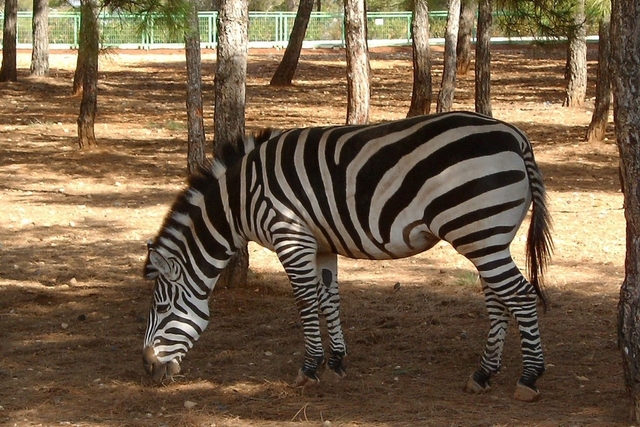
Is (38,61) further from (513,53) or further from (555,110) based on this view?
(513,53)

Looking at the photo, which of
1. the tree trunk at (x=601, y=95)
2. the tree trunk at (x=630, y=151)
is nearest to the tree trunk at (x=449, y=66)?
the tree trunk at (x=601, y=95)

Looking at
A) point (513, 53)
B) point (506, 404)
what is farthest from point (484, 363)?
point (513, 53)

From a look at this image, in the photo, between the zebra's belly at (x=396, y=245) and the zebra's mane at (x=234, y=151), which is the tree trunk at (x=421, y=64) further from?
the zebra's belly at (x=396, y=245)

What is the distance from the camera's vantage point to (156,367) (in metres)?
5.77

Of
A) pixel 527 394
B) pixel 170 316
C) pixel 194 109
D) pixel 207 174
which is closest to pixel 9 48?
pixel 194 109

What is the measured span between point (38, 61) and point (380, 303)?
2073 centimetres

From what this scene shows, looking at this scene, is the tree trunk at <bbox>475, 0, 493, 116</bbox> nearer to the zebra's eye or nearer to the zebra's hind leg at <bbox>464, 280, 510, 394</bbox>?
the zebra's hind leg at <bbox>464, 280, 510, 394</bbox>

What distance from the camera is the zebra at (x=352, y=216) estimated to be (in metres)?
5.25

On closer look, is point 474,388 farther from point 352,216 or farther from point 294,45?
point 294,45

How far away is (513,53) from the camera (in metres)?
36.7

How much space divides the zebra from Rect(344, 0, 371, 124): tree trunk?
310 inches

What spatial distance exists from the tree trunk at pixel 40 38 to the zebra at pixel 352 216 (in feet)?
66.8

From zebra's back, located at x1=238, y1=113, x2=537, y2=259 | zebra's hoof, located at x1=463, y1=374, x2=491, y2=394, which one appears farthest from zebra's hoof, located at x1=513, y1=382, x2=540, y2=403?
zebra's back, located at x1=238, y1=113, x2=537, y2=259

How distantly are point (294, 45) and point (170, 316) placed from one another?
19.5 metres
